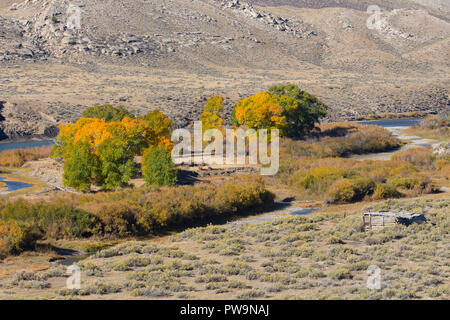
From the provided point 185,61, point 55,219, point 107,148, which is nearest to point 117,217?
point 55,219

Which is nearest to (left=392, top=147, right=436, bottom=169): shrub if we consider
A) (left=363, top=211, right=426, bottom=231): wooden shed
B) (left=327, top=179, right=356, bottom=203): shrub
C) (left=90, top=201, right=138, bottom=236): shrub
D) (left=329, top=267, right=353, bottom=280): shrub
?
(left=327, top=179, right=356, bottom=203): shrub

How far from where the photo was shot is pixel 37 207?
3195 cm

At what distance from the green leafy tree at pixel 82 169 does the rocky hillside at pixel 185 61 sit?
47657mm

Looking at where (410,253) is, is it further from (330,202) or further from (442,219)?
(330,202)

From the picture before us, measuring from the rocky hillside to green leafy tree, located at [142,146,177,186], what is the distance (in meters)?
48.9

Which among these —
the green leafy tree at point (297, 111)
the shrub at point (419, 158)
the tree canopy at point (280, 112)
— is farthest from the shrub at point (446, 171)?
the green leafy tree at point (297, 111)

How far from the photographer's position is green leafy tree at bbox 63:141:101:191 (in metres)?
41.4

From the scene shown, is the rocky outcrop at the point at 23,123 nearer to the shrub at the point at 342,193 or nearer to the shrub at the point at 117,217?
the shrub at the point at 342,193

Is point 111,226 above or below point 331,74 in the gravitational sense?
below

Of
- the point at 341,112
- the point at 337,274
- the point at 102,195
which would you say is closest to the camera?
the point at 337,274

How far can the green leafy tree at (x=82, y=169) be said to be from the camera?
136 ft

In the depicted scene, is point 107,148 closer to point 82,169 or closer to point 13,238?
point 82,169

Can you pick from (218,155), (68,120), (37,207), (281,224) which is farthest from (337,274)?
(68,120)
